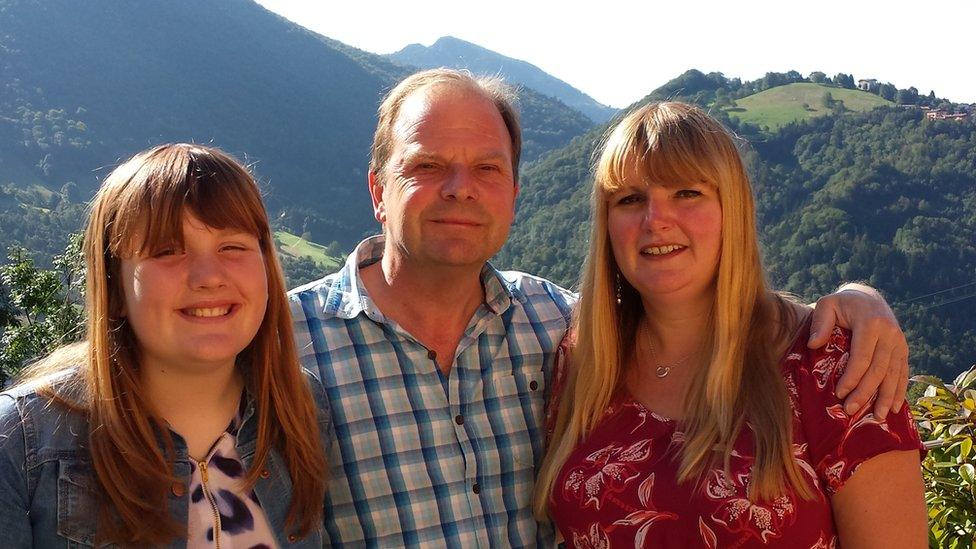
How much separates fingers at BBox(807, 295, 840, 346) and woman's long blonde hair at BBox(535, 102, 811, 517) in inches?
3.3

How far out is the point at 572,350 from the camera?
284cm

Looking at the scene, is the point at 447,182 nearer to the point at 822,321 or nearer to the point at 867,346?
the point at 822,321

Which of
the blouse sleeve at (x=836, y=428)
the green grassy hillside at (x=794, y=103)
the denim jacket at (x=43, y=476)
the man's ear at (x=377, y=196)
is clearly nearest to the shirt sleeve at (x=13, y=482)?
the denim jacket at (x=43, y=476)

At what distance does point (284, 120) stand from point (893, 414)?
2964 inches

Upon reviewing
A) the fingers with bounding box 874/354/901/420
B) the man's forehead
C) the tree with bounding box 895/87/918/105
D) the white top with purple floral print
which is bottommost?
the white top with purple floral print

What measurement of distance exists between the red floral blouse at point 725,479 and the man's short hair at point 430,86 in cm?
111

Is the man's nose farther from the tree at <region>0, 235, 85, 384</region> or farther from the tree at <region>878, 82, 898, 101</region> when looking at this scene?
the tree at <region>878, 82, 898, 101</region>

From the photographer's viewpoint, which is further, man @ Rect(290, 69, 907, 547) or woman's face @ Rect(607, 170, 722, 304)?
man @ Rect(290, 69, 907, 547)

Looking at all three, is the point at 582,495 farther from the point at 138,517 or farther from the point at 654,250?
the point at 138,517

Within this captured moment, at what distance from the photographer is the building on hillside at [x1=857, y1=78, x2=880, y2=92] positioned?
172 ft

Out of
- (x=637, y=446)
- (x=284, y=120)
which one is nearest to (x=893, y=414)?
(x=637, y=446)

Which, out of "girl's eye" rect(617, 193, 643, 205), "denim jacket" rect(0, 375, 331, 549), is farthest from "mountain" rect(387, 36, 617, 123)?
"denim jacket" rect(0, 375, 331, 549)

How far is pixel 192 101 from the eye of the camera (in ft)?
240

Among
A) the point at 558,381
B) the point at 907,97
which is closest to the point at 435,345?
the point at 558,381
